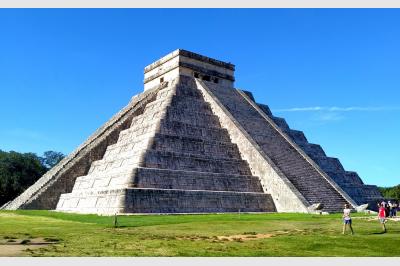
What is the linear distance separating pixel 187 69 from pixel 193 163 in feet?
45.9

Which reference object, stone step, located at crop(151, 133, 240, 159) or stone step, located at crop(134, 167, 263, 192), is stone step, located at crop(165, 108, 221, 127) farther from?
stone step, located at crop(134, 167, 263, 192)

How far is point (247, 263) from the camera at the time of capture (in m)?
8.46

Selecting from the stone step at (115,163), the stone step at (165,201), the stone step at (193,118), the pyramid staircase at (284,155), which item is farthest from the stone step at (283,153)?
the stone step at (115,163)

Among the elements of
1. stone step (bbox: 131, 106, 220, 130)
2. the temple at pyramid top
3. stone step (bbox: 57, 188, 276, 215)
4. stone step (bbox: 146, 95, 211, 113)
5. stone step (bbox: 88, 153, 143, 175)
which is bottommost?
stone step (bbox: 57, 188, 276, 215)

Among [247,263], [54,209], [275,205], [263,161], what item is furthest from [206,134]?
[247,263]

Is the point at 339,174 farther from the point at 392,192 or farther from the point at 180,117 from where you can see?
the point at 392,192

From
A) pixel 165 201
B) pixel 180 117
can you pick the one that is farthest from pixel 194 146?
pixel 165 201

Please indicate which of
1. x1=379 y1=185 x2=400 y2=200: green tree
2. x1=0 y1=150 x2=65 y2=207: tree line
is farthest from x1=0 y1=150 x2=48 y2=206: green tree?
x1=379 y1=185 x2=400 y2=200: green tree

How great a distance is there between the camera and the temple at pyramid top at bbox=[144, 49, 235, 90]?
38.6 meters

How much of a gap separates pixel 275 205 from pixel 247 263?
61.5 ft

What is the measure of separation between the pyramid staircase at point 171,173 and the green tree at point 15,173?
19264mm

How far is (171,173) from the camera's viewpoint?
81.7 ft

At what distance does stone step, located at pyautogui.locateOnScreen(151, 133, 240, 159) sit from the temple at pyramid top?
10574mm

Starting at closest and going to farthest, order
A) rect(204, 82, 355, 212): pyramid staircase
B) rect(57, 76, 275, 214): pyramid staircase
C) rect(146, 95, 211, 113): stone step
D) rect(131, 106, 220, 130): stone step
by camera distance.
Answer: rect(57, 76, 275, 214): pyramid staircase < rect(204, 82, 355, 212): pyramid staircase < rect(131, 106, 220, 130): stone step < rect(146, 95, 211, 113): stone step
